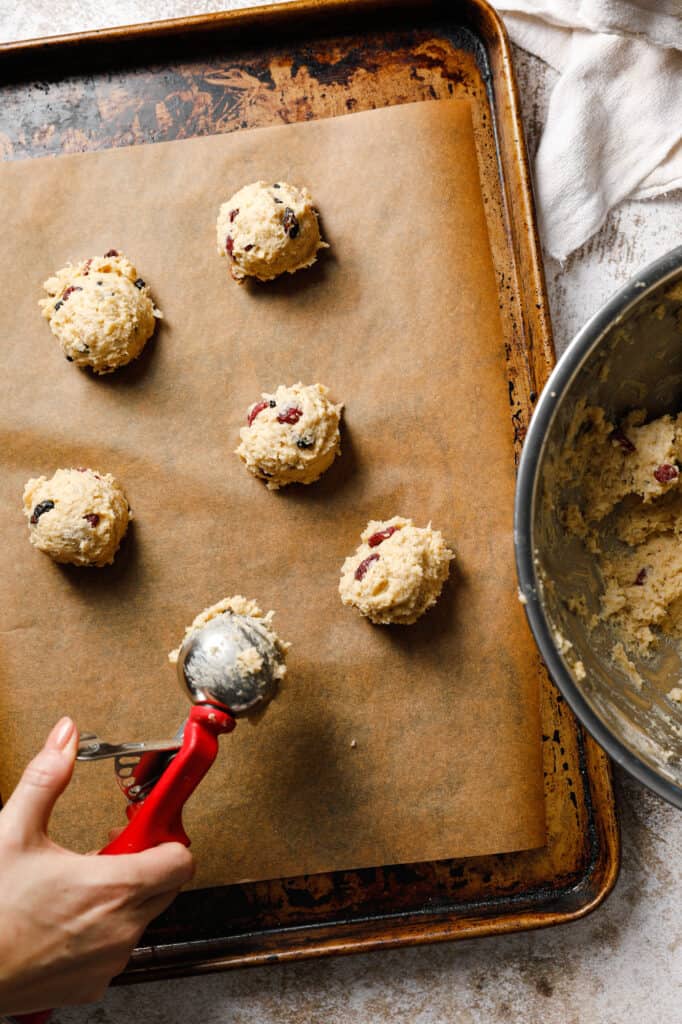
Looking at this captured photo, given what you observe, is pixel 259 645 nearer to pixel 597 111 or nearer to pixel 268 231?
pixel 268 231

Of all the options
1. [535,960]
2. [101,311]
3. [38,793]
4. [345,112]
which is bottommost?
[535,960]

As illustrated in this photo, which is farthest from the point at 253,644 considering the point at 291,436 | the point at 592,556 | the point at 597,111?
the point at 597,111

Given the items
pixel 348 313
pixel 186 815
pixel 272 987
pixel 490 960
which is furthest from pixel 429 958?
pixel 348 313

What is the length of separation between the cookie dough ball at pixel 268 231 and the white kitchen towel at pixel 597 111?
0.49 m

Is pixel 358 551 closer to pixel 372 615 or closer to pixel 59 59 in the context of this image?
pixel 372 615

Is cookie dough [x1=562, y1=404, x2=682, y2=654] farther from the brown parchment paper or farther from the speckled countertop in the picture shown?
the speckled countertop

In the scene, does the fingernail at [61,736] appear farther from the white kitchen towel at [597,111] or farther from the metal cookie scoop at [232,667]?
the white kitchen towel at [597,111]

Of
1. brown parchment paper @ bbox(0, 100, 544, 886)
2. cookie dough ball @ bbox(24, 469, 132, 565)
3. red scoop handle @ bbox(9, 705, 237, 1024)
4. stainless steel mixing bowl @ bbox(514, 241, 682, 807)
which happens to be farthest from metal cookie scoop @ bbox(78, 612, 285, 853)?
stainless steel mixing bowl @ bbox(514, 241, 682, 807)

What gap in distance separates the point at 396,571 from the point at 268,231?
0.67 meters

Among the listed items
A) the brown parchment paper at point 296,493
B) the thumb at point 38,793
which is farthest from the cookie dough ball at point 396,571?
the thumb at point 38,793

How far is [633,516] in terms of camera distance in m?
1.64

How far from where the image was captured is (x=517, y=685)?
1.63m

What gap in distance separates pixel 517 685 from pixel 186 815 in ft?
2.21

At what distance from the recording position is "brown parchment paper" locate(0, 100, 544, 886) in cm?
162
